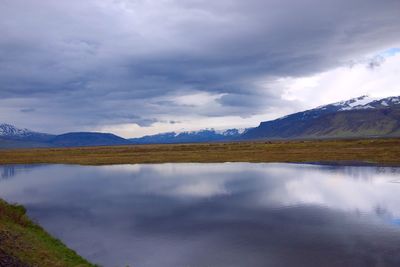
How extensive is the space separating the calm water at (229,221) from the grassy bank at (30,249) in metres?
1.36

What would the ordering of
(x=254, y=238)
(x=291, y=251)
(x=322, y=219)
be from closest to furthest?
(x=291, y=251) → (x=254, y=238) → (x=322, y=219)

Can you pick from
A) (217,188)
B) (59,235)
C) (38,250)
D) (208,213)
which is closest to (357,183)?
(217,188)

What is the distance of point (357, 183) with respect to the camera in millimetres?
49594

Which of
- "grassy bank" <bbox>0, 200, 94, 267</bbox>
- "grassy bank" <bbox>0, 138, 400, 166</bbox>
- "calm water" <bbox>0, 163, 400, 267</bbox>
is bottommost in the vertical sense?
"calm water" <bbox>0, 163, 400, 267</bbox>

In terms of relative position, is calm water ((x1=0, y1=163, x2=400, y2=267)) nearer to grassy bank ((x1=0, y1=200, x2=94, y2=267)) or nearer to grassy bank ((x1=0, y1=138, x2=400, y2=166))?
grassy bank ((x1=0, y1=200, x2=94, y2=267))

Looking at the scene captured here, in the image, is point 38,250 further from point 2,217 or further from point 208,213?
point 208,213

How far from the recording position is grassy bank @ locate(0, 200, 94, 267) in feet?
56.4

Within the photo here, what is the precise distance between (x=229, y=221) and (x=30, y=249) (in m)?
15.3

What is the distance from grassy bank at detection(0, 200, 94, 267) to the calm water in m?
1.36

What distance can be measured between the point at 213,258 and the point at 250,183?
107 feet

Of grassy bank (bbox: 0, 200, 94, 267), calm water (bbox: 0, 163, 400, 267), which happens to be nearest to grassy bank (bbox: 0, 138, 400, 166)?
calm water (bbox: 0, 163, 400, 267)

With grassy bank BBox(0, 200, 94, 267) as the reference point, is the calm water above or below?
below

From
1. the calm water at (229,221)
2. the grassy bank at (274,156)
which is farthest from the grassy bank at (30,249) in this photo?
the grassy bank at (274,156)

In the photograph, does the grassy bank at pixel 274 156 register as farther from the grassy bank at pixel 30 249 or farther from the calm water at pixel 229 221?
the grassy bank at pixel 30 249
